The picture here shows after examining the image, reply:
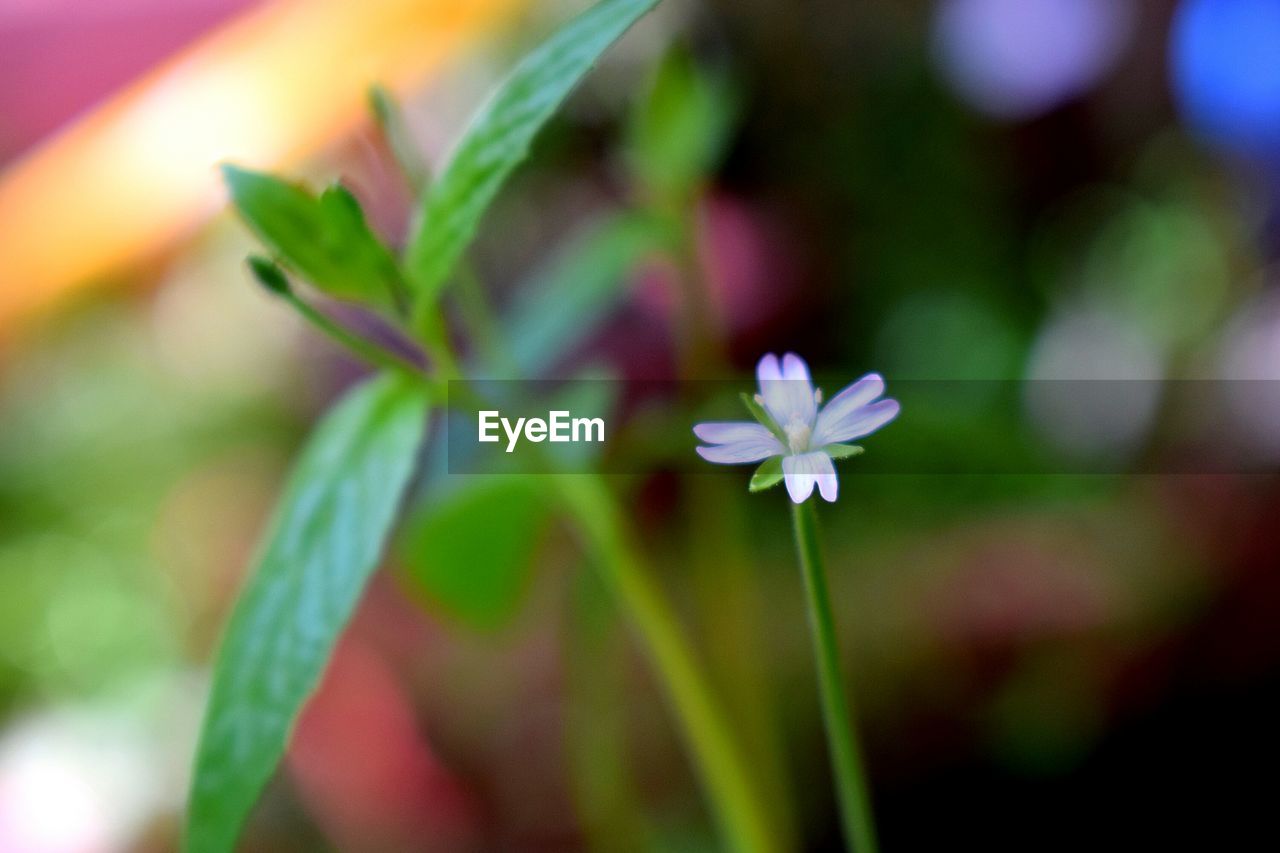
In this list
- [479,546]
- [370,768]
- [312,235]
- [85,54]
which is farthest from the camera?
[85,54]

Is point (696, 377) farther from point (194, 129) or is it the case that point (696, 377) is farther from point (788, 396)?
point (194, 129)

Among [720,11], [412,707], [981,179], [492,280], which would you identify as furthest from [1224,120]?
[412,707]

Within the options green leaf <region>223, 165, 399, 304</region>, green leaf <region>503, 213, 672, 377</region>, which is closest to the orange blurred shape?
green leaf <region>503, 213, 672, 377</region>

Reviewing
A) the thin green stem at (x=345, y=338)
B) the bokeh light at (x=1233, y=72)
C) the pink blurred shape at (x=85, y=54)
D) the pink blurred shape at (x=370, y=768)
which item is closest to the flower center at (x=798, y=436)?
the thin green stem at (x=345, y=338)

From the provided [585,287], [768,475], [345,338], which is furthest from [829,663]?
[585,287]

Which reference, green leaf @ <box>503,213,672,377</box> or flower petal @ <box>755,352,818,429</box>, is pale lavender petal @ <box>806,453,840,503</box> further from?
green leaf @ <box>503,213,672,377</box>

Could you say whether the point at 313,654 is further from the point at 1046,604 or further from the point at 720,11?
the point at 720,11

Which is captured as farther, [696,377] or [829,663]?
[696,377]
